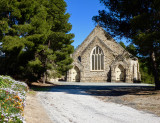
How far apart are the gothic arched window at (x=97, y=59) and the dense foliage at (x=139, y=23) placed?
1701 cm

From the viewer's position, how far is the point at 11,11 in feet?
45.9

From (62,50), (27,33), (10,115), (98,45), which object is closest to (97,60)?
(98,45)

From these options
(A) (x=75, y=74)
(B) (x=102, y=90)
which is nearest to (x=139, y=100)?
(B) (x=102, y=90)

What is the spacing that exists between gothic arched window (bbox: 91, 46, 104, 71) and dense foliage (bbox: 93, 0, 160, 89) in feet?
55.8

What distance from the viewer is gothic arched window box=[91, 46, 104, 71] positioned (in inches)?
1283

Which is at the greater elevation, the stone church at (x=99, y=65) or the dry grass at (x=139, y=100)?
the stone church at (x=99, y=65)

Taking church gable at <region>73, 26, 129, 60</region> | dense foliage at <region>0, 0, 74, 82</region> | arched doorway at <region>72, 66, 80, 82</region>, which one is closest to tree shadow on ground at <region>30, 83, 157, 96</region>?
dense foliage at <region>0, 0, 74, 82</region>

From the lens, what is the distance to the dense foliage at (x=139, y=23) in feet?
38.1

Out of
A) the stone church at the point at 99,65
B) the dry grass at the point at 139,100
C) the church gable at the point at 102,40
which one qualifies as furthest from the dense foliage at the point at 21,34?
the church gable at the point at 102,40

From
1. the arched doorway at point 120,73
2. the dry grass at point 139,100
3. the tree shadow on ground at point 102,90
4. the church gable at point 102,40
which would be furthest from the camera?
the church gable at point 102,40

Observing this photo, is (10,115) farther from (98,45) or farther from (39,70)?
(98,45)

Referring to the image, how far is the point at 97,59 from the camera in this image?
32750mm

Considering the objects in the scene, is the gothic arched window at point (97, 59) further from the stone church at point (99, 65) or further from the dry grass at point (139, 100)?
the dry grass at point (139, 100)

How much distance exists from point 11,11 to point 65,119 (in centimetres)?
1090
